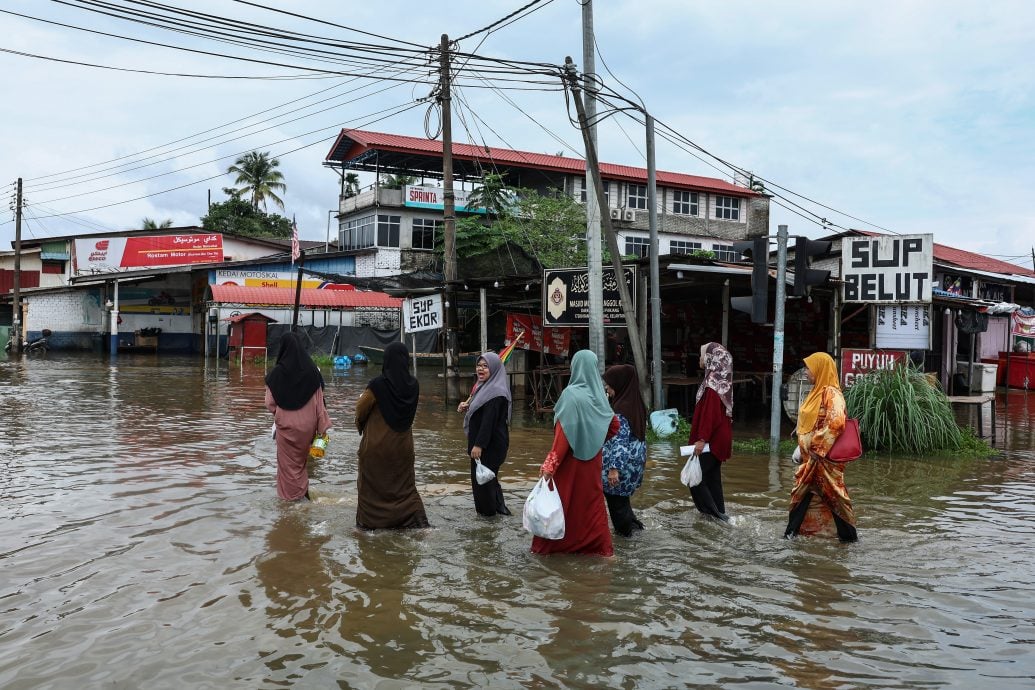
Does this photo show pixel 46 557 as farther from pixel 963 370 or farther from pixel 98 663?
pixel 963 370

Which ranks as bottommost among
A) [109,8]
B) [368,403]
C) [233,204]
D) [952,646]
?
[952,646]

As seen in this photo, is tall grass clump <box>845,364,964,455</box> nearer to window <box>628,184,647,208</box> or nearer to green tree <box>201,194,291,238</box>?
window <box>628,184,647,208</box>

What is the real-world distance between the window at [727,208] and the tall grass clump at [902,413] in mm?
32754

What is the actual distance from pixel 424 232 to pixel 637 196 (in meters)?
11.0

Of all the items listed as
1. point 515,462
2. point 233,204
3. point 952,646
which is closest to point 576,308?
point 515,462

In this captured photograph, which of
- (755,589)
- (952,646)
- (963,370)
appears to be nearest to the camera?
(952,646)

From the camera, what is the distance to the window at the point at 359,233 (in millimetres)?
37562

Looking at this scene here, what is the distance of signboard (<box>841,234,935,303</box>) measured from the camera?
1237 cm

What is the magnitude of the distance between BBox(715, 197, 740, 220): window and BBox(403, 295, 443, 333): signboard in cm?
2952

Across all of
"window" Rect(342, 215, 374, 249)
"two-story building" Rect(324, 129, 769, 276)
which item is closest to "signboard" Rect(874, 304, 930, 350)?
"two-story building" Rect(324, 129, 769, 276)

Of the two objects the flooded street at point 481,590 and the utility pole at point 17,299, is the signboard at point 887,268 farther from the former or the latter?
the utility pole at point 17,299

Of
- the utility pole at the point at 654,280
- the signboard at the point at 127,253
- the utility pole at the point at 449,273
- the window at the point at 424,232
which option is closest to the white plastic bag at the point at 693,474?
the utility pole at the point at 654,280

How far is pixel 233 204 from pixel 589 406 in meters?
48.6

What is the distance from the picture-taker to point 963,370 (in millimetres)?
18875
